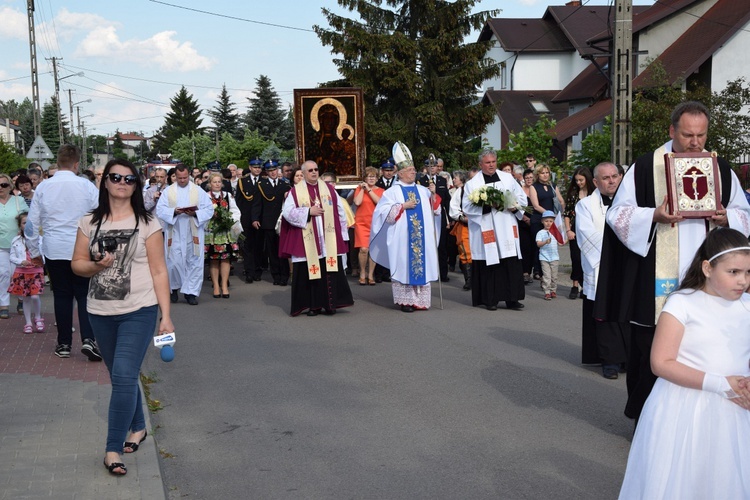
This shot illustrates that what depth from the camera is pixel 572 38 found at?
59.3 m

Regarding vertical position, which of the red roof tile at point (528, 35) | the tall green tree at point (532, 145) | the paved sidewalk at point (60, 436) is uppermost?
the red roof tile at point (528, 35)

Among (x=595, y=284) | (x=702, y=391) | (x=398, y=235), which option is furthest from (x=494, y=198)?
(x=702, y=391)

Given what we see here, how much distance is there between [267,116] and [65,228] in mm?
72763

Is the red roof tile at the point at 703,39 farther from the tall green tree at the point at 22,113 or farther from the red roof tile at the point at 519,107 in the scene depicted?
the tall green tree at the point at 22,113

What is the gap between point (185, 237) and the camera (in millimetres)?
14141

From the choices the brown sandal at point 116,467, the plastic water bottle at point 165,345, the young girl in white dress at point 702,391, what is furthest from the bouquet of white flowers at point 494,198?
the young girl in white dress at point 702,391

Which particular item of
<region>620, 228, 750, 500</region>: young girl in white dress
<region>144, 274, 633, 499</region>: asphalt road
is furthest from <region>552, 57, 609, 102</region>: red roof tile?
<region>620, 228, 750, 500</region>: young girl in white dress

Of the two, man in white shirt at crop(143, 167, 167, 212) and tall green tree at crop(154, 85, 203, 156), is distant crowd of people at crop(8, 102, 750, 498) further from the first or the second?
tall green tree at crop(154, 85, 203, 156)

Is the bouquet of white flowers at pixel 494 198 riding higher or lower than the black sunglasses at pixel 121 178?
lower

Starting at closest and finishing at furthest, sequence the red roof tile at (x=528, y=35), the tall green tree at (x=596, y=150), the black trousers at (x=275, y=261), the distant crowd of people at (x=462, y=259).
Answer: the distant crowd of people at (x=462, y=259), the black trousers at (x=275, y=261), the tall green tree at (x=596, y=150), the red roof tile at (x=528, y=35)

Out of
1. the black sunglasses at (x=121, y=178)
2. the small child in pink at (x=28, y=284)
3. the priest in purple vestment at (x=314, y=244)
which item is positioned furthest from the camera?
the priest in purple vestment at (x=314, y=244)

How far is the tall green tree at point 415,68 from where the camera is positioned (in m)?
39.1

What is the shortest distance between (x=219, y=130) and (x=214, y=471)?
104 metres

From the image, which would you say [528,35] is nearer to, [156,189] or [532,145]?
[532,145]
